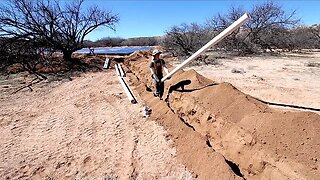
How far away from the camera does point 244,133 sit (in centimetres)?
392

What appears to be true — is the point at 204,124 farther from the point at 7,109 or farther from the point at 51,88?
the point at 51,88

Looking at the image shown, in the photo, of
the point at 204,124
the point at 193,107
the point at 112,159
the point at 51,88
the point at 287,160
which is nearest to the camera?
the point at 287,160

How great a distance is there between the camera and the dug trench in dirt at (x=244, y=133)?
317cm

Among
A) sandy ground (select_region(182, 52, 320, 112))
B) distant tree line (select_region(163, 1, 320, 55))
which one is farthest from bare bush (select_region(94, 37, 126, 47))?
sandy ground (select_region(182, 52, 320, 112))

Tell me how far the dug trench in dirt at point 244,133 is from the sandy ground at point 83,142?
14.7 inches

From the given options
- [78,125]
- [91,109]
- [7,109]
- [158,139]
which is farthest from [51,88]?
[158,139]

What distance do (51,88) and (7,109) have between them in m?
3.31

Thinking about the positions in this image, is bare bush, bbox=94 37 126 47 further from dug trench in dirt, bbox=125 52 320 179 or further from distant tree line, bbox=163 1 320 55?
dug trench in dirt, bbox=125 52 320 179

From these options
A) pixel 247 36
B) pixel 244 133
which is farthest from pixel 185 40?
pixel 244 133

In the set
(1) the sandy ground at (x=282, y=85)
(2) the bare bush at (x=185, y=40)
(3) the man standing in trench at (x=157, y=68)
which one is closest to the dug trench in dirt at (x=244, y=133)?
(3) the man standing in trench at (x=157, y=68)

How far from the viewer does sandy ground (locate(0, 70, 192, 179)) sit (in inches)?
166

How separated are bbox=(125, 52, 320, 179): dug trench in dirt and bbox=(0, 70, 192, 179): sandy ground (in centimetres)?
37

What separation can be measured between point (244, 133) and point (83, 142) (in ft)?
9.90

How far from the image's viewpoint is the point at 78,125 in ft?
20.6
